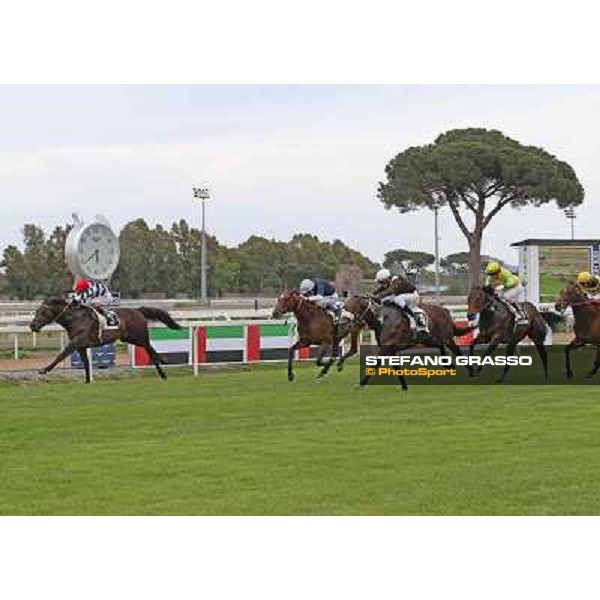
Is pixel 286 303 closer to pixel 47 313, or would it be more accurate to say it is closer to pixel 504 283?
pixel 504 283

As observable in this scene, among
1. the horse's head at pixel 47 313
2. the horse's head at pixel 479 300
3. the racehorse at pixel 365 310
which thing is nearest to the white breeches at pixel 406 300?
the racehorse at pixel 365 310

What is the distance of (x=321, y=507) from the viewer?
6.92 meters

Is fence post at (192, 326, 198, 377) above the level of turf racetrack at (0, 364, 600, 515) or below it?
above

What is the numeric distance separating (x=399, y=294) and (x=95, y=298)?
5.15 metres

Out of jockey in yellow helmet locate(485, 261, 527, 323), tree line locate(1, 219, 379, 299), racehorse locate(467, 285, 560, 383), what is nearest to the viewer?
racehorse locate(467, 285, 560, 383)

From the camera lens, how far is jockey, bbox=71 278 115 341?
17.0 meters

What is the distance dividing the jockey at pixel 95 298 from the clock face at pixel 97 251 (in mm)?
1099

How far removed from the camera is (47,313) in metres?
16.8

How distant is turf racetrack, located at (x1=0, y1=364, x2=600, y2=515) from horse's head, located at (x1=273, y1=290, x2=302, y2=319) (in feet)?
7.63

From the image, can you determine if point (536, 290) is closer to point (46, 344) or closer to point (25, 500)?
point (46, 344)

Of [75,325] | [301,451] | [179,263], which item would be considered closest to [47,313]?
[75,325]

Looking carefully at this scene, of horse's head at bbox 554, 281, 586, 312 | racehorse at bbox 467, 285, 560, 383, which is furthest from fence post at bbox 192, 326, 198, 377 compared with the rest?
horse's head at bbox 554, 281, 586, 312

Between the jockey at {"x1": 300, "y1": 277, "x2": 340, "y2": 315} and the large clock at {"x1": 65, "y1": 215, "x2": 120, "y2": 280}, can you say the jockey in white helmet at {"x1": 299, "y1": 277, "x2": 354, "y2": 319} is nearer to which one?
the jockey at {"x1": 300, "y1": 277, "x2": 340, "y2": 315}

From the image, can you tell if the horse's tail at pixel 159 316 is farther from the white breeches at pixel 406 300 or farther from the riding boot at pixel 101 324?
the white breeches at pixel 406 300
